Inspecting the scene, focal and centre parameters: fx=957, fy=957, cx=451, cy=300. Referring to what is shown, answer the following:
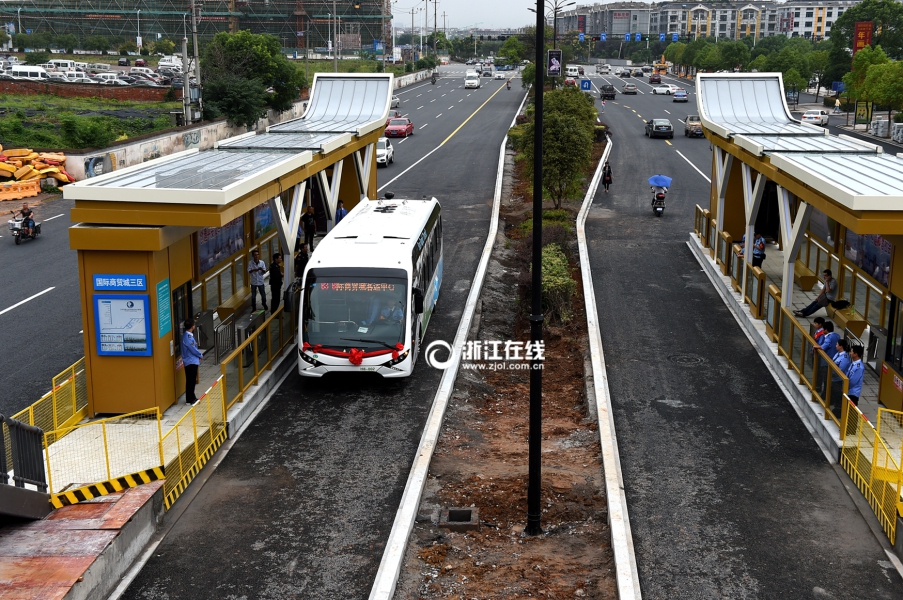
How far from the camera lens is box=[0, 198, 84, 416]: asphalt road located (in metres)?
18.1

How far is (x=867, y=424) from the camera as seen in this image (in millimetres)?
13859

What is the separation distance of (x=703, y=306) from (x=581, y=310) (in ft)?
9.83

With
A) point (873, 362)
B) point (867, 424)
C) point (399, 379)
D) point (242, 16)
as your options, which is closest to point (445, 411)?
point (399, 379)

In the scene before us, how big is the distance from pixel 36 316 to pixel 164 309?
8561mm

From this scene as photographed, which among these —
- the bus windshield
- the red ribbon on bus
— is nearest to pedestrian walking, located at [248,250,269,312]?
the bus windshield

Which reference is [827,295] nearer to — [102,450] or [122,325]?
[122,325]

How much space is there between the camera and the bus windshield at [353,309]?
17.5m

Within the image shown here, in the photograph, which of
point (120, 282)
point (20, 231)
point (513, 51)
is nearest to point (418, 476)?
point (120, 282)

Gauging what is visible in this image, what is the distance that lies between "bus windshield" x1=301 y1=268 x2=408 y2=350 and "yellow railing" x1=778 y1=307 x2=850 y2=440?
718 centimetres

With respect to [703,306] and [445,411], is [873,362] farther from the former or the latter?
[445,411]

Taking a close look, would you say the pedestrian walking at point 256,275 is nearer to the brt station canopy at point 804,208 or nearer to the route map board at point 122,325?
the route map board at point 122,325

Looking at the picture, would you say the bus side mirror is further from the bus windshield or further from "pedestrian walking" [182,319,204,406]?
"pedestrian walking" [182,319,204,406]

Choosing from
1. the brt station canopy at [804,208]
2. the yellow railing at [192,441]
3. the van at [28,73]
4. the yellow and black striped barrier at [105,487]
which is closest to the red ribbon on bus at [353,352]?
the yellow railing at [192,441]

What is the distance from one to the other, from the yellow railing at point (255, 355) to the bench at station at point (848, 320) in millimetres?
11133
